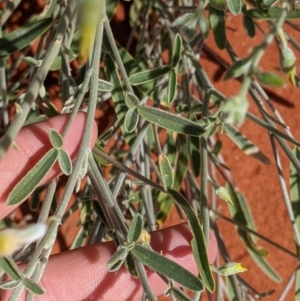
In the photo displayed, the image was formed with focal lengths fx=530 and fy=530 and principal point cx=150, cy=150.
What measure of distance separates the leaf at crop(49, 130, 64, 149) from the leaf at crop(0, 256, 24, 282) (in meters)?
0.19

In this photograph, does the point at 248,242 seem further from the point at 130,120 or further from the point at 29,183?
the point at 29,183

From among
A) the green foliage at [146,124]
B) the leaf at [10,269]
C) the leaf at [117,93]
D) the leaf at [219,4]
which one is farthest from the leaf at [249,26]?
the leaf at [10,269]

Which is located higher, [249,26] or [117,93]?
[249,26]

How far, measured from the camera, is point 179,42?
39.6 inches

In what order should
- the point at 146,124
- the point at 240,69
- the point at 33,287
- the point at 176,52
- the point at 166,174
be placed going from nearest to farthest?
the point at 240,69 → the point at 33,287 → the point at 166,174 → the point at 176,52 → the point at 146,124

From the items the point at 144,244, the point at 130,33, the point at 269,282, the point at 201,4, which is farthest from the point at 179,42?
the point at 269,282

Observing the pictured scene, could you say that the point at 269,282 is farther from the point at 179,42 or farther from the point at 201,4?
the point at 201,4

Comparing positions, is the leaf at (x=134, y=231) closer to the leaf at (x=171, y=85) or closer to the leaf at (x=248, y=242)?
the leaf at (x=171, y=85)

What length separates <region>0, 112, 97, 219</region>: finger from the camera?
1.03m

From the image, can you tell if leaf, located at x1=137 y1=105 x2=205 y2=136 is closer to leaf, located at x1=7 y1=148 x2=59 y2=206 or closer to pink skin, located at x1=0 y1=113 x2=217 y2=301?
leaf, located at x1=7 y1=148 x2=59 y2=206

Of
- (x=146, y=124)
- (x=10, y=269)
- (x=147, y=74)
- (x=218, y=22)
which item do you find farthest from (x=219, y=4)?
(x=10, y=269)

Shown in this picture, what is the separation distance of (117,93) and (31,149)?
25 centimetres

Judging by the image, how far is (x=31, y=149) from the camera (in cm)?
106

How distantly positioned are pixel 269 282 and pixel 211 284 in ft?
2.93
